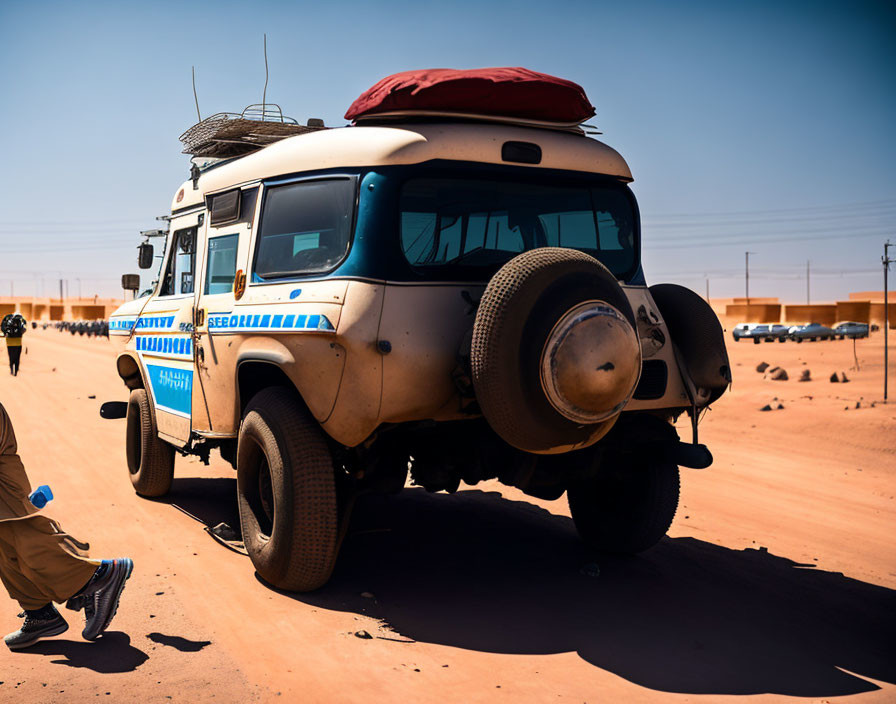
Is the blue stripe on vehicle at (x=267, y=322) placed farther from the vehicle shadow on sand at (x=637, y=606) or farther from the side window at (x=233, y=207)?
the vehicle shadow on sand at (x=637, y=606)

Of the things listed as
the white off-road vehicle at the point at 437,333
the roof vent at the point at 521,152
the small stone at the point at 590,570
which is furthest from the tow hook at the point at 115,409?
the roof vent at the point at 521,152

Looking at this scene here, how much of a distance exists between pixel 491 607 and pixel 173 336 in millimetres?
3742

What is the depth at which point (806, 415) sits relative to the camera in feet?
50.0

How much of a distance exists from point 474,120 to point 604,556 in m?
3.46

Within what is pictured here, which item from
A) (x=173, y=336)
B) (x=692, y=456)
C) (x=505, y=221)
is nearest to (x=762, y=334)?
(x=173, y=336)

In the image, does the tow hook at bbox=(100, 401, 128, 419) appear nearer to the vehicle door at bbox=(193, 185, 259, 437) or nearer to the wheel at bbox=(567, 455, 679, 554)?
the vehicle door at bbox=(193, 185, 259, 437)

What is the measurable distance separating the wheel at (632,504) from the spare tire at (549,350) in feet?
5.00

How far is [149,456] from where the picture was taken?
8.39m

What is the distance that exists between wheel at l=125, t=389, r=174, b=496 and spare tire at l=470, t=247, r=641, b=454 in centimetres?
471

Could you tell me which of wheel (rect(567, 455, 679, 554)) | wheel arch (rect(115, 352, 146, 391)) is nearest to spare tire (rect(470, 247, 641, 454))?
wheel (rect(567, 455, 679, 554))

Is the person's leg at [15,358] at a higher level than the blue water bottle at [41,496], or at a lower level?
lower

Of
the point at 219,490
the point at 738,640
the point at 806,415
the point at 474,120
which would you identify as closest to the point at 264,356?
the point at 474,120

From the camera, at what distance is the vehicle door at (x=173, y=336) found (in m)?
7.28

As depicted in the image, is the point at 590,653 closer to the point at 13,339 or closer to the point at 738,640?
the point at 738,640
